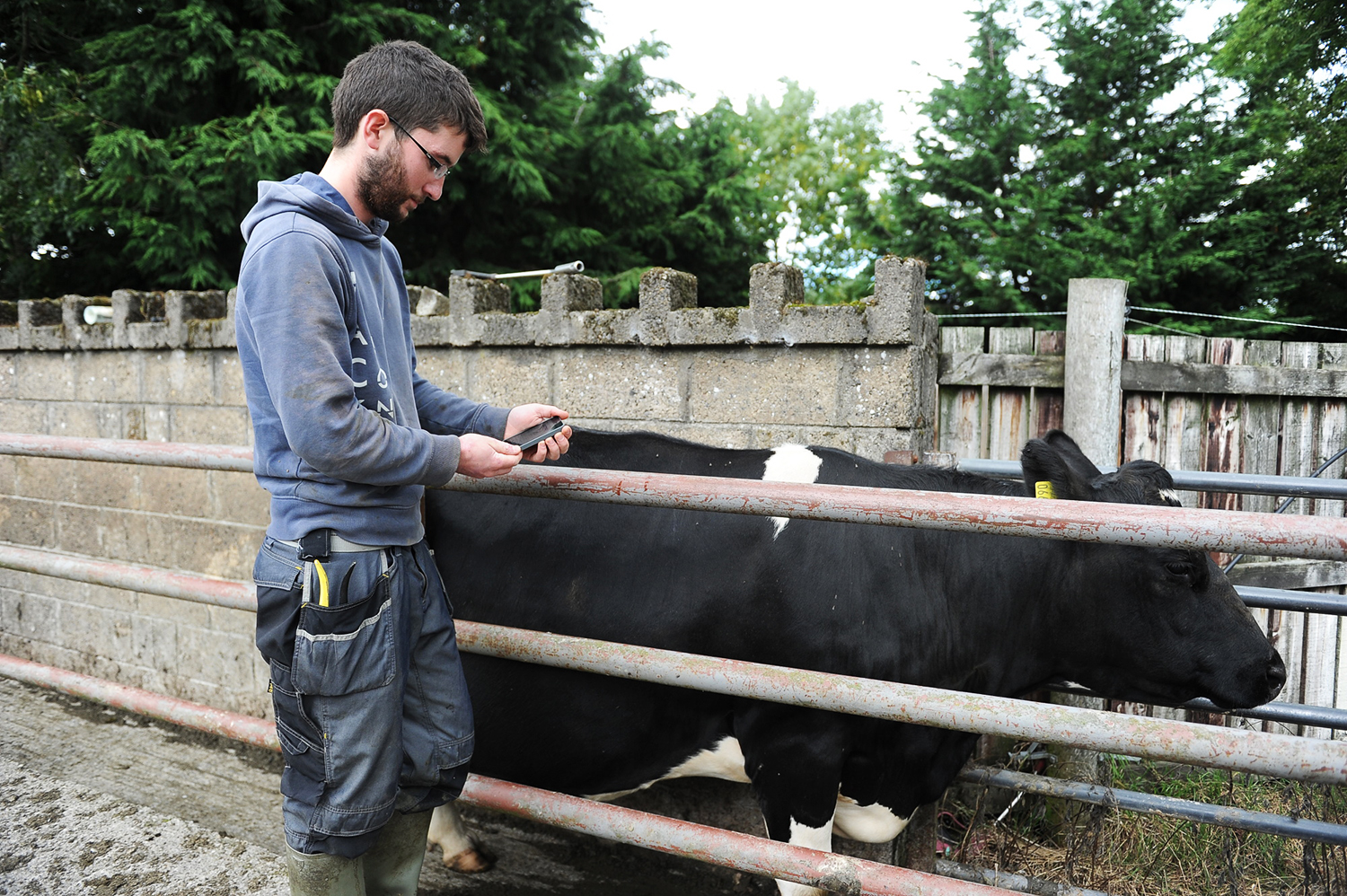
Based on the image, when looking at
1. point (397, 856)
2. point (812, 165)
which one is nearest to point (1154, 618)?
point (397, 856)

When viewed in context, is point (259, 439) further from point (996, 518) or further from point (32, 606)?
point (32, 606)

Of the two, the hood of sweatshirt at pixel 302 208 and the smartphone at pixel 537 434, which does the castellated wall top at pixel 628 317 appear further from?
the hood of sweatshirt at pixel 302 208

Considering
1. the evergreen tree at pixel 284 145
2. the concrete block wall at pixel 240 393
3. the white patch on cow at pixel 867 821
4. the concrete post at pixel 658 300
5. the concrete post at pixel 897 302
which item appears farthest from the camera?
the evergreen tree at pixel 284 145

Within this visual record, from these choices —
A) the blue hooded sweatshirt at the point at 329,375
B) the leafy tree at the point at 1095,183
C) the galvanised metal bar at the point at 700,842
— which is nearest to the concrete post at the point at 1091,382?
the galvanised metal bar at the point at 700,842

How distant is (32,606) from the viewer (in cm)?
513

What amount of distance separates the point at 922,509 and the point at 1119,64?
9828 mm

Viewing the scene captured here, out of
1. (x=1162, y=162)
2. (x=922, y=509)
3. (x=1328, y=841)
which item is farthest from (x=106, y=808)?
(x=1162, y=162)

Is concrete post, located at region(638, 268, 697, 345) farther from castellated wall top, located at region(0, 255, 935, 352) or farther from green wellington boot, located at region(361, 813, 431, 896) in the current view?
green wellington boot, located at region(361, 813, 431, 896)

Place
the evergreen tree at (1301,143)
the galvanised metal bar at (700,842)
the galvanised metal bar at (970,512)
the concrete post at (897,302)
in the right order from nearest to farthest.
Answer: the galvanised metal bar at (970,512)
the galvanised metal bar at (700,842)
the concrete post at (897,302)
the evergreen tree at (1301,143)

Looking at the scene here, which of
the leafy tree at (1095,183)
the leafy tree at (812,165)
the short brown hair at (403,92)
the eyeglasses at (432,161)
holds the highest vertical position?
the leafy tree at (812,165)

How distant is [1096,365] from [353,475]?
9.90ft

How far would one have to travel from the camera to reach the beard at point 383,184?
167 cm

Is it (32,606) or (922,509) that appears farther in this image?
(32,606)

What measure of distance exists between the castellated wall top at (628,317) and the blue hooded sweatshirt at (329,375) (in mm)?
1454
